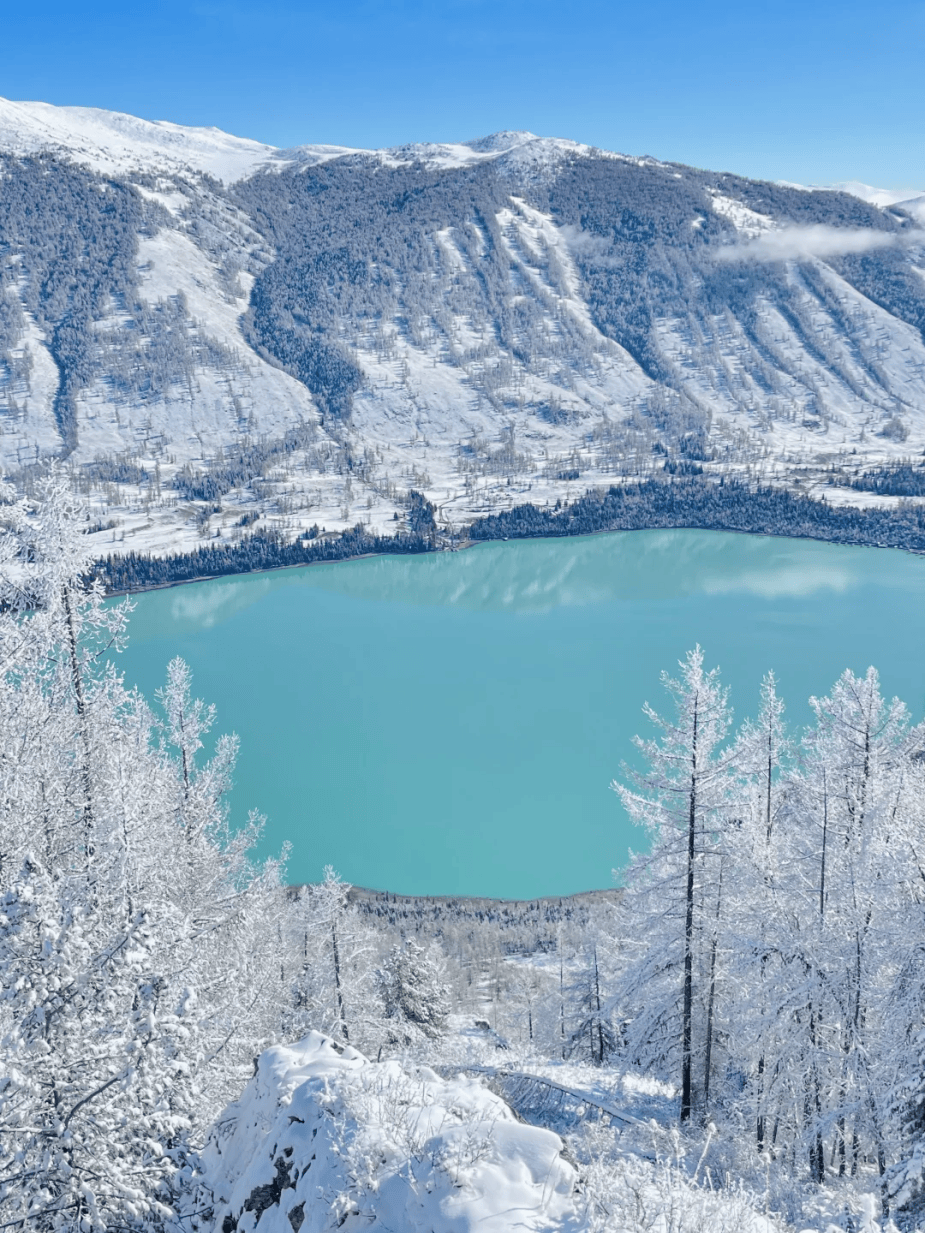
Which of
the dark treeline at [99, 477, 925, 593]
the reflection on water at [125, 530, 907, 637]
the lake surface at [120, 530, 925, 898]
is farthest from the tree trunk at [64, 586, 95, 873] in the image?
the dark treeline at [99, 477, 925, 593]

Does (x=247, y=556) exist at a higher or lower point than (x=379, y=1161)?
lower

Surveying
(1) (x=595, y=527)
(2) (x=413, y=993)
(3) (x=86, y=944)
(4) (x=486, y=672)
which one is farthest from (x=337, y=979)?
(1) (x=595, y=527)

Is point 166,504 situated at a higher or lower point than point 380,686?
higher

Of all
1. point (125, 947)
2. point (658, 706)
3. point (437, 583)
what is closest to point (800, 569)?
point (437, 583)

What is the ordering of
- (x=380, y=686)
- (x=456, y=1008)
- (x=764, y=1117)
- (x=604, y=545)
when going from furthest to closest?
(x=604, y=545) < (x=380, y=686) < (x=456, y=1008) < (x=764, y=1117)

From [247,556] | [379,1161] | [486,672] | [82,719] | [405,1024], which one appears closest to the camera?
[379,1161]

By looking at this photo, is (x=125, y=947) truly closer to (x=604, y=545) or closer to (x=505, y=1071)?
(x=505, y=1071)

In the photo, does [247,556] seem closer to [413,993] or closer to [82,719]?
[413,993]

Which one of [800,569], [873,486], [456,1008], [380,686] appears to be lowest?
[456,1008]
